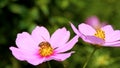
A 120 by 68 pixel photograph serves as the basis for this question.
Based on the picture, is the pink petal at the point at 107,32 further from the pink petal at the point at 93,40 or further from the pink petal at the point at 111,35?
the pink petal at the point at 93,40

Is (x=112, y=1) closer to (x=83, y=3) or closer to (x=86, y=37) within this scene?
(x=83, y=3)

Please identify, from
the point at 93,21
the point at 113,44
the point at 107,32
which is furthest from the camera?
the point at 93,21

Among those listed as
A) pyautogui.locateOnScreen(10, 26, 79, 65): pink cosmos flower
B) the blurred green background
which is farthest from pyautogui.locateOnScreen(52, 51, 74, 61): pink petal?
the blurred green background

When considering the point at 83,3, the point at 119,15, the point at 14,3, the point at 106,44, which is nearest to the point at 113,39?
the point at 106,44

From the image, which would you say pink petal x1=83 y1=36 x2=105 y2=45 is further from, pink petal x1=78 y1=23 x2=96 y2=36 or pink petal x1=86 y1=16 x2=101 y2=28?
pink petal x1=86 y1=16 x2=101 y2=28

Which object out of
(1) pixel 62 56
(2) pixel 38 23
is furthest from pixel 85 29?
(2) pixel 38 23

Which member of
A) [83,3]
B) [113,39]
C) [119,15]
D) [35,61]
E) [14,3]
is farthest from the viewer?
[119,15]

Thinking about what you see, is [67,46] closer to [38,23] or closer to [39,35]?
[39,35]

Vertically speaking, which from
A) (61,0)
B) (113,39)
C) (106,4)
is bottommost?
(106,4)
